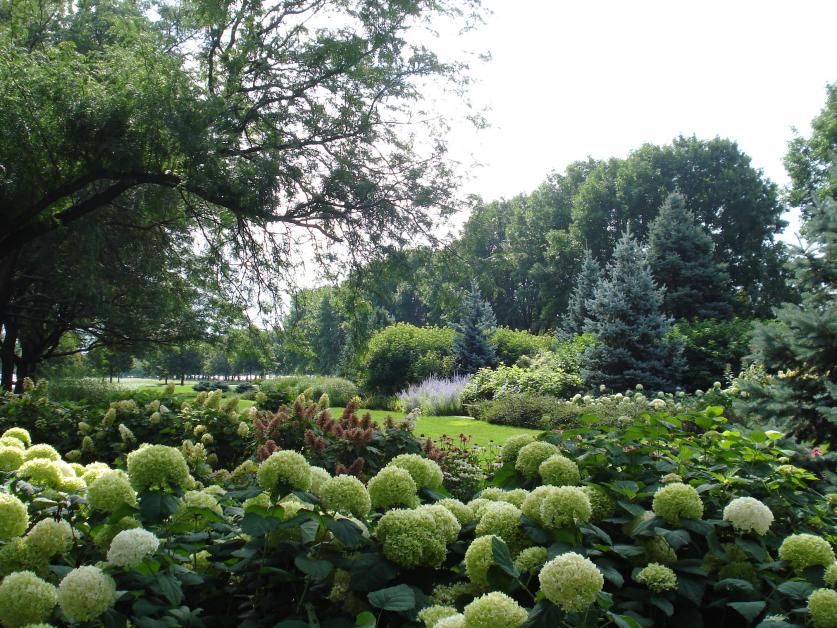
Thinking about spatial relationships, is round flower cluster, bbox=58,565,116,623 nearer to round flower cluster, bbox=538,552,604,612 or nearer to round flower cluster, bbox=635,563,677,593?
round flower cluster, bbox=538,552,604,612

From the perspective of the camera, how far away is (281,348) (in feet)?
40.7

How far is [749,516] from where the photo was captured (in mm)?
1875

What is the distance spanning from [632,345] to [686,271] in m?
8.51

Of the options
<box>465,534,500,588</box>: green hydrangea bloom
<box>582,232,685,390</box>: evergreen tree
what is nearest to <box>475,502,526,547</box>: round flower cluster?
<box>465,534,500,588</box>: green hydrangea bloom

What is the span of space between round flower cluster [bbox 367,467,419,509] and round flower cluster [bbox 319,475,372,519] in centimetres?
16

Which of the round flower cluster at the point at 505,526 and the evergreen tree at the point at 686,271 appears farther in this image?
the evergreen tree at the point at 686,271

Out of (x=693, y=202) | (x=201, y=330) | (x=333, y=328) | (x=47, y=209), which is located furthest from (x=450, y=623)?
Result: (x=333, y=328)

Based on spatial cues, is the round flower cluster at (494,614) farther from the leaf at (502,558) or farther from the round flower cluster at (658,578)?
the round flower cluster at (658,578)

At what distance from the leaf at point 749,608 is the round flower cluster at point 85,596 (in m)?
1.57

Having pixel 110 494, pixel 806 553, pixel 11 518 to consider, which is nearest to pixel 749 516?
pixel 806 553

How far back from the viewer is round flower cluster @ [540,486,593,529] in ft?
5.53

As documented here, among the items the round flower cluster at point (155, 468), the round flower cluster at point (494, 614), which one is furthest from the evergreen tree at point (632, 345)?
the round flower cluster at point (494, 614)

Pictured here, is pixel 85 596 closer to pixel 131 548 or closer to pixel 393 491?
pixel 131 548

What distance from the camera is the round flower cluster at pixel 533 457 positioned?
230cm
